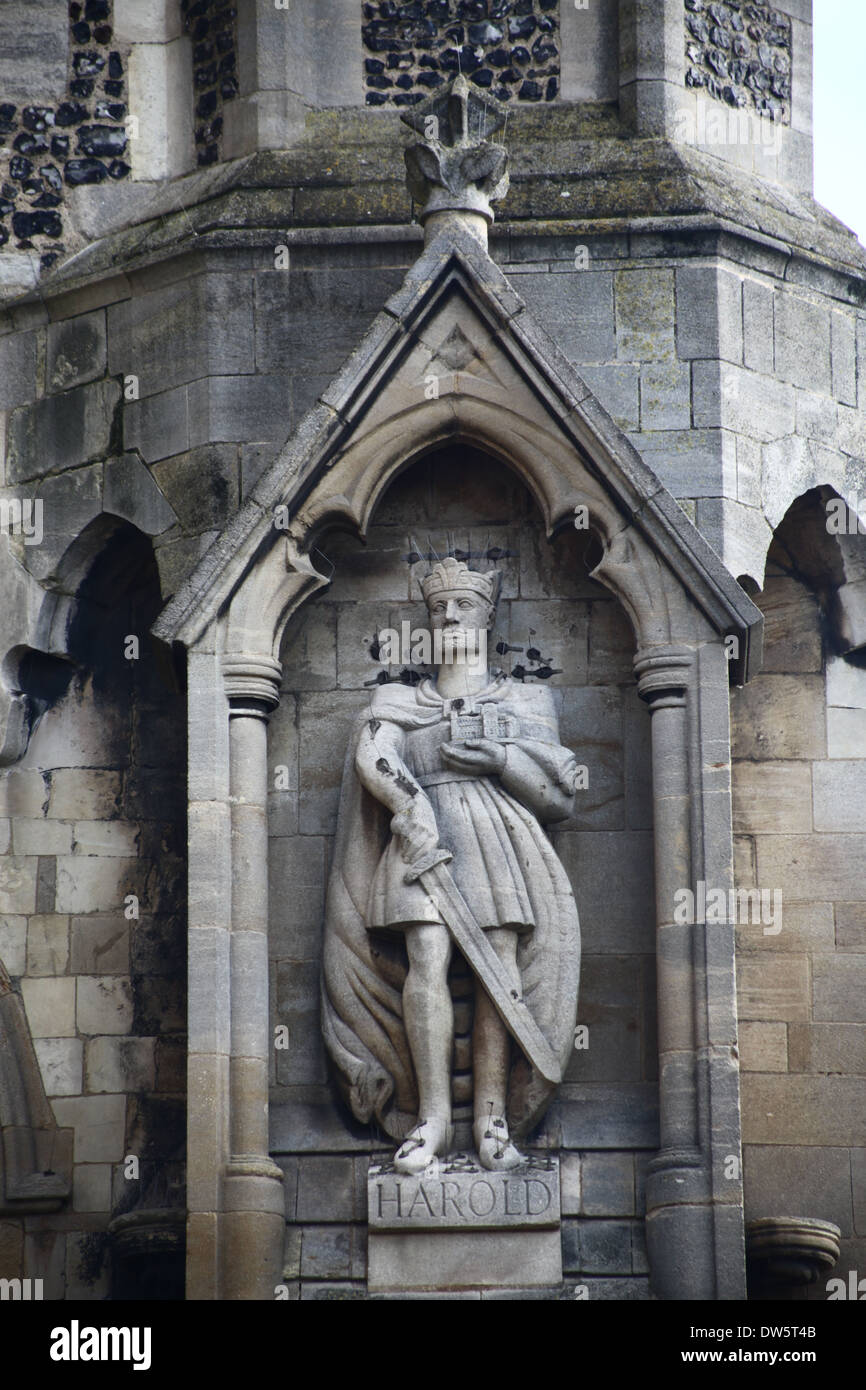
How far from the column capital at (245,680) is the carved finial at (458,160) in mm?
1960

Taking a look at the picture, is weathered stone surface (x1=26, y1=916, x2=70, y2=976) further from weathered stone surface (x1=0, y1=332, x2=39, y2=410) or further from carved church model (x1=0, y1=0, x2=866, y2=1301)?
weathered stone surface (x1=0, y1=332, x2=39, y2=410)

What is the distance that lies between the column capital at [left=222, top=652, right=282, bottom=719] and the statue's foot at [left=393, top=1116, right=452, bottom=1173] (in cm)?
184

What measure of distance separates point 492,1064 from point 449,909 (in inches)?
24.9

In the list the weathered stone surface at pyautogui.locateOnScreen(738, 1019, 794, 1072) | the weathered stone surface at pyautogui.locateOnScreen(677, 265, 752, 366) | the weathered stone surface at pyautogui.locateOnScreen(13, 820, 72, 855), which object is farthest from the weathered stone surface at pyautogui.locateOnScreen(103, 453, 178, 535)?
the weathered stone surface at pyautogui.locateOnScreen(738, 1019, 794, 1072)

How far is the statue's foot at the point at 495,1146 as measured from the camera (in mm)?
13562

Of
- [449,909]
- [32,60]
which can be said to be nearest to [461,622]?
[449,909]

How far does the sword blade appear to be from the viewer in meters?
13.7

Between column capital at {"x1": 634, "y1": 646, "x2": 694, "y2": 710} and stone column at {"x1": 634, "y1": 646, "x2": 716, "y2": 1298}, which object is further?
column capital at {"x1": 634, "y1": 646, "x2": 694, "y2": 710}

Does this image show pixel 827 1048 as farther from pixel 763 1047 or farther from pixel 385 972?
pixel 385 972

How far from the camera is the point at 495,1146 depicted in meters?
13.6

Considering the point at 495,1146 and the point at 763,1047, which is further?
the point at 763,1047

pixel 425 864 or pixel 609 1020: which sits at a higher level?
pixel 425 864

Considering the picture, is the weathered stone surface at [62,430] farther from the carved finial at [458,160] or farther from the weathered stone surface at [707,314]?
the weathered stone surface at [707,314]
